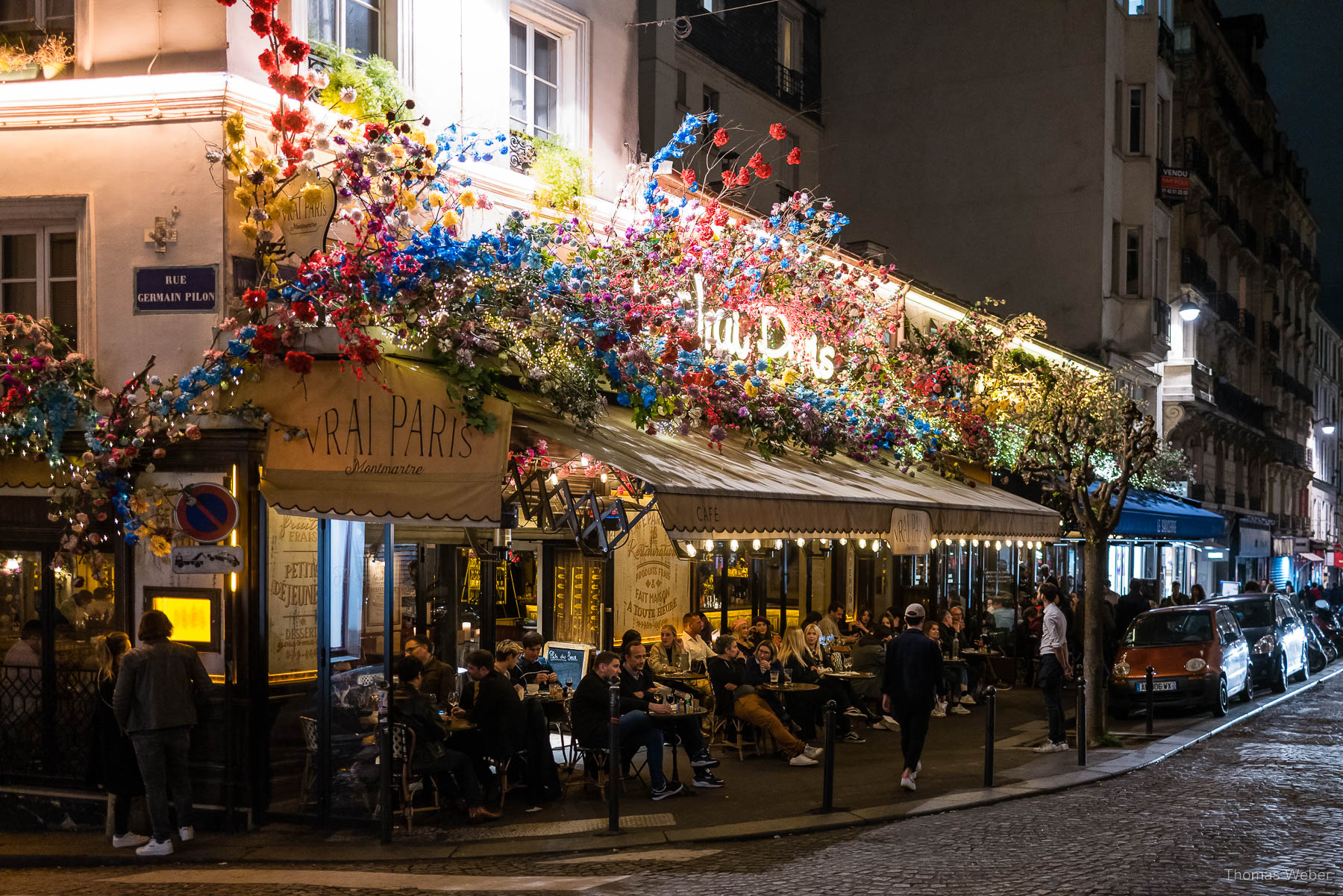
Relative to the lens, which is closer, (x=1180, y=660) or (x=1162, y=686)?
(x=1162, y=686)

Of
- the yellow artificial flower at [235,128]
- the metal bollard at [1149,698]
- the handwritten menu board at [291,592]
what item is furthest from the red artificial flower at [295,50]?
the metal bollard at [1149,698]

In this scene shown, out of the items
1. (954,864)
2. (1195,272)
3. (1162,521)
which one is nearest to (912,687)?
(954,864)

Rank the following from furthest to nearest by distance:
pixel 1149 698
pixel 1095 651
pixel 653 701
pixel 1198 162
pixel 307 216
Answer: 1. pixel 1198 162
2. pixel 1149 698
3. pixel 1095 651
4. pixel 653 701
5. pixel 307 216

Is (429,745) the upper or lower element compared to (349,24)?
lower

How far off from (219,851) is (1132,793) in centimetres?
762

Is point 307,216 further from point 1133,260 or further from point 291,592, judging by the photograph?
point 1133,260

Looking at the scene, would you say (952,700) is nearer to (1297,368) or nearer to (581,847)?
(581,847)

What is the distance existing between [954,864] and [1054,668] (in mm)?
6125

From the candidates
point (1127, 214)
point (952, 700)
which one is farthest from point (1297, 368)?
point (952, 700)

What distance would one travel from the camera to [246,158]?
1074 centimetres

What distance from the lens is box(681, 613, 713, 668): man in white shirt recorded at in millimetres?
15586

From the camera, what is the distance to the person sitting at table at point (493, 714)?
36.8 ft

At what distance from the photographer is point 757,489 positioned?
11648 mm

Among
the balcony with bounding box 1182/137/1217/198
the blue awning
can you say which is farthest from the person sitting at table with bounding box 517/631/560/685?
the balcony with bounding box 1182/137/1217/198
